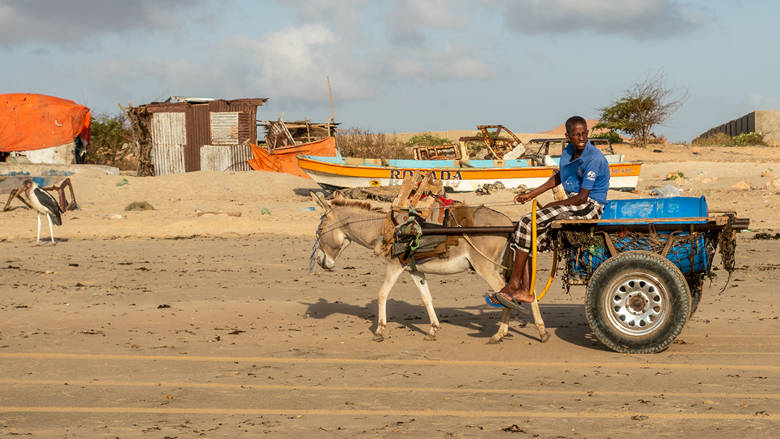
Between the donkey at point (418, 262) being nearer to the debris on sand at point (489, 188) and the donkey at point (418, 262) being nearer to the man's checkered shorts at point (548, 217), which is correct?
the man's checkered shorts at point (548, 217)

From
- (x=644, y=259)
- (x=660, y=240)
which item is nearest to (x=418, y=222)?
(x=644, y=259)

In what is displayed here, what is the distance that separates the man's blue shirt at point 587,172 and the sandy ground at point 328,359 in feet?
5.33

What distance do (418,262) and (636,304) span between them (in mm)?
2316

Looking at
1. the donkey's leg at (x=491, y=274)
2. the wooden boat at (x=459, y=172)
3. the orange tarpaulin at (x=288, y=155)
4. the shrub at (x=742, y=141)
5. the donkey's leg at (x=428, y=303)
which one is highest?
the shrub at (x=742, y=141)

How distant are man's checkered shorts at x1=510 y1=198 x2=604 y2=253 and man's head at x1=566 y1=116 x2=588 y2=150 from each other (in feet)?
1.93

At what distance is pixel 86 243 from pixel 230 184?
506 inches

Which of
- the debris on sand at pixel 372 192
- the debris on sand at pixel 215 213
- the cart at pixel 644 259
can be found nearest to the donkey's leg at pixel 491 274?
the cart at pixel 644 259

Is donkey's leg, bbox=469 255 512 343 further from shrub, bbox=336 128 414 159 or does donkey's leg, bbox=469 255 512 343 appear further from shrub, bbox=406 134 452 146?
shrub, bbox=406 134 452 146

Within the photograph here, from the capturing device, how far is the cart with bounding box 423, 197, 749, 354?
7324 mm

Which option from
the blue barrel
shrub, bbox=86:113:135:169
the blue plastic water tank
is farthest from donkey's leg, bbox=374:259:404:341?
shrub, bbox=86:113:135:169

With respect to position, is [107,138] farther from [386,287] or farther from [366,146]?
[386,287]

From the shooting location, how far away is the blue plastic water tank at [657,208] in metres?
7.69

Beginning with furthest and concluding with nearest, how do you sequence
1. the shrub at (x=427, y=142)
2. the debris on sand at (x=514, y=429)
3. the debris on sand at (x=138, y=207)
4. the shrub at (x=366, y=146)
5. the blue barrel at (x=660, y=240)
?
the shrub at (x=427, y=142) → the shrub at (x=366, y=146) → the debris on sand at (x=138, y=207) → the blue barrel at (x=660, y=240) → the debris on sand at (x=514, y=429)

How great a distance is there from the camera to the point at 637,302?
24.8 ft
